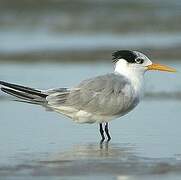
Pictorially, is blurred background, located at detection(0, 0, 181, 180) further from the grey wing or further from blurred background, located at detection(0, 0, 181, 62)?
the grey wing

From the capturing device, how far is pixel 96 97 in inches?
366

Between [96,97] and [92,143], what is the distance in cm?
49

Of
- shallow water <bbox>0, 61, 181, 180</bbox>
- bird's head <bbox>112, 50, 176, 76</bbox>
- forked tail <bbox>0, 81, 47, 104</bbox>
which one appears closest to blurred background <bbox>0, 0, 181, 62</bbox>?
shallow water <bbox>0, 61, 181, 180</bbox>

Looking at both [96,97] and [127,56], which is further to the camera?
[127,56]

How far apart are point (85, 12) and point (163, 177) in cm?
1754

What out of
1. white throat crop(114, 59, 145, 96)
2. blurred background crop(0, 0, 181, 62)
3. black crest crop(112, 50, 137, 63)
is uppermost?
blurred background crop(0, 0, 181, 62)

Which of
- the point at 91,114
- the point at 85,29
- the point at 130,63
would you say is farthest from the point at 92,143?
the point at 85,29

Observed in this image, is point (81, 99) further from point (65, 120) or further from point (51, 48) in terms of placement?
point (51, 48)

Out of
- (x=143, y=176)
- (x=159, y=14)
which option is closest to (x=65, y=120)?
(x=143, y=176)

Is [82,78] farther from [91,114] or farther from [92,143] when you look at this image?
[92,143]

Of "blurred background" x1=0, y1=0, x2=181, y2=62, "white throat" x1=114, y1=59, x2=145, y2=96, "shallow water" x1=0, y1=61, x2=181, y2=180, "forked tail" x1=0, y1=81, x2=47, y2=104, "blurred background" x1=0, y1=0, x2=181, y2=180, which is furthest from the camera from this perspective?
"blurred background" x1=0, y1=0, x2=181, y2=62

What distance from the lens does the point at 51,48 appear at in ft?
59.0

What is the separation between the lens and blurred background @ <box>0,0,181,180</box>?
794cm

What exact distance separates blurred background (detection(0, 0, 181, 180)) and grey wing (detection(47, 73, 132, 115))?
36cm
